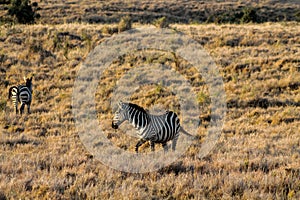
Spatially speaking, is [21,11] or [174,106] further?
[21,11]

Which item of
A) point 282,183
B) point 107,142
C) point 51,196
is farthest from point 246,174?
point 107,142

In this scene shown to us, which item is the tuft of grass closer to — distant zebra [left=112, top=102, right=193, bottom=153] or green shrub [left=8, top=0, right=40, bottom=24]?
green shrub [left=8, top=0, right=40, bottom=24]

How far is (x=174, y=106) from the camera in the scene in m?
14.6

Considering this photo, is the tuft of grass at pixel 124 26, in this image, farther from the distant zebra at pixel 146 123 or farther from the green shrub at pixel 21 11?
the distant zebra at pixel 146 123

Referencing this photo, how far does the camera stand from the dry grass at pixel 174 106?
6391 mm

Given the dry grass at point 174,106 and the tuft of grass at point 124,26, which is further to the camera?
the tuft of grass at point 124,26

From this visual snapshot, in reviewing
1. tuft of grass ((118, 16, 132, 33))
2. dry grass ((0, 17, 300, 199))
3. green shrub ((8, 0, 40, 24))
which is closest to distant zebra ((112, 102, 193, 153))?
dry grass ((0, 17, 300, 199))

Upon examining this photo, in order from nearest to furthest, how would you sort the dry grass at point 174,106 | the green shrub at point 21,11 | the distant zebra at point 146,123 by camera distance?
the dry grass at point 174,106 < the distant zebra at point 146,123 < the green shrub at point 21,11

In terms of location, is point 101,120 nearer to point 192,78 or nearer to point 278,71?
point 192,78

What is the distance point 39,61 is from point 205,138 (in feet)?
46.1

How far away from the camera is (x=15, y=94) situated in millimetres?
13891

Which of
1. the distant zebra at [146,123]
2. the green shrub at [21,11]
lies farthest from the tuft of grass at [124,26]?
the distant zebra at [146,123]

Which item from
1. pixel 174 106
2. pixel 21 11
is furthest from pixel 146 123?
pixel 21 11

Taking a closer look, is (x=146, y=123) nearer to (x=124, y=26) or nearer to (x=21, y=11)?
(x=124, y=26)
